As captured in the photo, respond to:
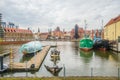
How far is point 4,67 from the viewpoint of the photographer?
2698 cm

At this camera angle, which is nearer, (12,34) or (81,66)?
(81,66)

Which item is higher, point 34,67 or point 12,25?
point 12,25

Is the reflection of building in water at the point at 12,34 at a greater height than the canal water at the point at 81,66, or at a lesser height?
greater

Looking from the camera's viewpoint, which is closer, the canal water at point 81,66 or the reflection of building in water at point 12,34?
the canal water at point 81,66

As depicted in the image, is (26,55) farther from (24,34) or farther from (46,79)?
(24,34)

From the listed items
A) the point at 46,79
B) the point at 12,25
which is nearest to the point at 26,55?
the point at 46,79

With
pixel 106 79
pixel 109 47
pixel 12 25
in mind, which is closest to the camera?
pixel 106 79

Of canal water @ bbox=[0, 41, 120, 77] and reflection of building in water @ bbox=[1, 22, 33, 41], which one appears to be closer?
canal water @ bbox=[0, 41, 120, 77]

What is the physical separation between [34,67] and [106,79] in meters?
11.9

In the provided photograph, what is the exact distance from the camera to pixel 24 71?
26922 mm

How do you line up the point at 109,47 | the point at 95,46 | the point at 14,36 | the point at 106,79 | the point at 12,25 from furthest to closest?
1. the point at 12,25
2. the point at 14,36
3. the point at 95,46
4. the point at 109,47
5. the point at 106,79

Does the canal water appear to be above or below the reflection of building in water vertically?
below

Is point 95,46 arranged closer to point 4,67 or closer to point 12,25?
point 4,67

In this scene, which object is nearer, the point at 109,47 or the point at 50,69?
the point at 50,69
